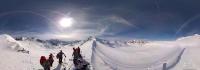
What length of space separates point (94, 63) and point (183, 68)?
1258 centimetres

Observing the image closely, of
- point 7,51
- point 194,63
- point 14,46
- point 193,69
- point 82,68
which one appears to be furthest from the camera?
point 14,46

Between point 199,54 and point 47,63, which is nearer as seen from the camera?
point 47,63

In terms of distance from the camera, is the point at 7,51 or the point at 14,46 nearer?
the point at 7,51

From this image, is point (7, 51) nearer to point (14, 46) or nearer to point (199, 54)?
point (14, 46)

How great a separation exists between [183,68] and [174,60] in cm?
583

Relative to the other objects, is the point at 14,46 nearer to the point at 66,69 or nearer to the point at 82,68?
the point at 66,69

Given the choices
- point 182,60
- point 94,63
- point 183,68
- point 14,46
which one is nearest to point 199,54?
point 182,60

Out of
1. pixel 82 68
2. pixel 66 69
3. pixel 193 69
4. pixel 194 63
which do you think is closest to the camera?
pixel 82 68

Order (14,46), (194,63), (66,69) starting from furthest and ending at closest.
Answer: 1. (14,46)
2. (194,63)
3. (66,69)

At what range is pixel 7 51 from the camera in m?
65.3

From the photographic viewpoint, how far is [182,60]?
62.6 meters

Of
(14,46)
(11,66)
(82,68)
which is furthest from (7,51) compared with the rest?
(82,68)

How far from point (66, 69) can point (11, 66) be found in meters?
7.50

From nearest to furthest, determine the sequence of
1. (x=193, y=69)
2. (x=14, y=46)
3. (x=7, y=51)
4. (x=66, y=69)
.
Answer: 1. (x=66, y=69)
2. (x=193, y=69)
3. (x=7, y=51)
4. (x=14, y=46)
